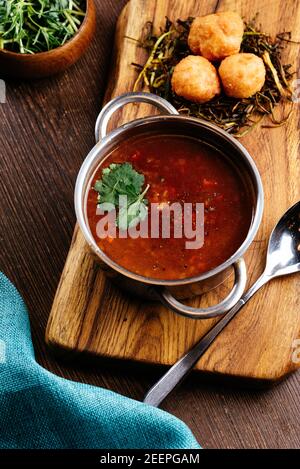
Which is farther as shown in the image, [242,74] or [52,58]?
[52,58]

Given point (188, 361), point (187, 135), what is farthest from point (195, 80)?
point (188, 361)

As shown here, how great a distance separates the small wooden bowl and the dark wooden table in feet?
0.27

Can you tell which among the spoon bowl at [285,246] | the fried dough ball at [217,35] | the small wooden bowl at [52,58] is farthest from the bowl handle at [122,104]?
the spoon bowl at [285,246]

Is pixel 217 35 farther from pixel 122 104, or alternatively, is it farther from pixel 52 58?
pixel 52 58

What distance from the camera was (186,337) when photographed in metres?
3.44

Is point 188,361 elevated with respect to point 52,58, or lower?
lower

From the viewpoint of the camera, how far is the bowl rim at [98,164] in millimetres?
3131

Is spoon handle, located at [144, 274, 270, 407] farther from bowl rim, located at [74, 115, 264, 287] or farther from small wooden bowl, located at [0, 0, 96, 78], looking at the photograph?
small wooden bowl, located at [0, 0, 96, 78]

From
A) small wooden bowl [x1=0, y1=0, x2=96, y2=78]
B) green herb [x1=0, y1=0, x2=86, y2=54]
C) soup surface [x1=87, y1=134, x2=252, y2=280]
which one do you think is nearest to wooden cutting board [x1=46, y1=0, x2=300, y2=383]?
soup surface [x1=87, y1=134, x2=252, y2=280]

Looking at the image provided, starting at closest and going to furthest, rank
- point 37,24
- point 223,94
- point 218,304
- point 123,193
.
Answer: point 218,304 → point 123,193 → point 223,94 → point 37,24

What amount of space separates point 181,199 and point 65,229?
67 centimetres

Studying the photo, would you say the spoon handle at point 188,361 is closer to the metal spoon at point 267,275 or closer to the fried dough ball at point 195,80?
the metal spoon at point 267,275

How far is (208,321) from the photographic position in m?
3.44

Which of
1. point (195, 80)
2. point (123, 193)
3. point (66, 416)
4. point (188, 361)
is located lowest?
point (66, 416)
